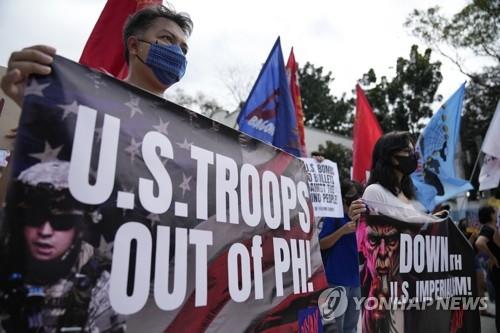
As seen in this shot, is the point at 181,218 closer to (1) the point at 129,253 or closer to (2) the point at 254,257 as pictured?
(1) the point at 129,253

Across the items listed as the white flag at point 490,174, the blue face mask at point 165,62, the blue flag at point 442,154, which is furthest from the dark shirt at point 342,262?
the white flag at point 490,174

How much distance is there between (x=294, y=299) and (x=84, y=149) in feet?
3.47

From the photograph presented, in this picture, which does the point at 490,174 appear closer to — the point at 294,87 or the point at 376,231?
the point at 294,87

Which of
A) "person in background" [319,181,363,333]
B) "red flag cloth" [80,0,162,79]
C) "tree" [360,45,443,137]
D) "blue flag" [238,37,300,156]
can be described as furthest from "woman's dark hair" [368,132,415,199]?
"tree" [360,45,443,137]

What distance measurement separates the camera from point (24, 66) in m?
1.05

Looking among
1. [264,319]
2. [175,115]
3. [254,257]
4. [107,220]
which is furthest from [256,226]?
[107,220]

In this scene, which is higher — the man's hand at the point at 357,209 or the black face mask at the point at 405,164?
the black face mask at the point at 405,164

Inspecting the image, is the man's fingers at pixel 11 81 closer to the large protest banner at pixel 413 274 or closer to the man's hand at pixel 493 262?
the large protest banner at pixel 413 274

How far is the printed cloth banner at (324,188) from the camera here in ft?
8.36

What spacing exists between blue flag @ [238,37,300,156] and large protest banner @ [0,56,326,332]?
2.65m

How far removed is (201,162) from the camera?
1.41 m

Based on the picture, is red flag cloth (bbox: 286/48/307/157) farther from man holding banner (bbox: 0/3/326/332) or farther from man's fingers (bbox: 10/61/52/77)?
man's fingers (bbox: 10/61/52/77)

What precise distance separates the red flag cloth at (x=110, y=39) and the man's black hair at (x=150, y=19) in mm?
1272

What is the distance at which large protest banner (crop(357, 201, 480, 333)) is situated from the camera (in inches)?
88.7
